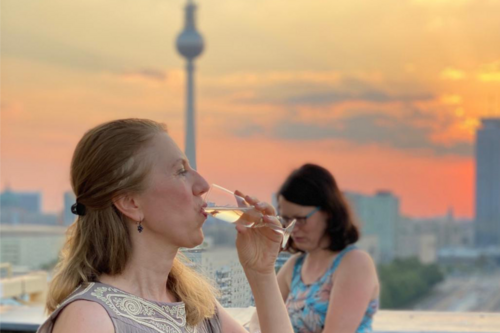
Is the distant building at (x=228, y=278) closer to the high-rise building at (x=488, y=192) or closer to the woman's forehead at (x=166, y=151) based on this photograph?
the woman's forehead at (x=166, y=151)

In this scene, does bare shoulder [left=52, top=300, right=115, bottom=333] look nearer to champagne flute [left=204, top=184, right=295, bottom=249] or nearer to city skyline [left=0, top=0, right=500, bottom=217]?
champagne flute [left=204, top=184, right=295, bottom=249]

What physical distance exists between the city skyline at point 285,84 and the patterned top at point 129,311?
124 ft

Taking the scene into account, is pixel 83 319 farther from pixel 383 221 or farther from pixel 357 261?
pixel 383 221

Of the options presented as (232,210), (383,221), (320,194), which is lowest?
(383,221)

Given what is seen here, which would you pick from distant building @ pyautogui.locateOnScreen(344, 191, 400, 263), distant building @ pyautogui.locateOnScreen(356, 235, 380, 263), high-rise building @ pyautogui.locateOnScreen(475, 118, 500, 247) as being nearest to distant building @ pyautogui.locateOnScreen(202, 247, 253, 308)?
distant building @ pyautogui.locateOnScreen(356, 235, 380, 263)

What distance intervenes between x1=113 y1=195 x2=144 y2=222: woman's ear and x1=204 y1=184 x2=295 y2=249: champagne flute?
0.38 ft

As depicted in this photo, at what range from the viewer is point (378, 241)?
5278 cm

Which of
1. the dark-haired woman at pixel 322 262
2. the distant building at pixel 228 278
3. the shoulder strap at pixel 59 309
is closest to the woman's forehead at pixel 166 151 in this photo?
the shoulder strap at pixel 59 309

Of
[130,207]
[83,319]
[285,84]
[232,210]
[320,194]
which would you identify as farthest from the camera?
[285,84]

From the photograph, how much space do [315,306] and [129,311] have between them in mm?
1201

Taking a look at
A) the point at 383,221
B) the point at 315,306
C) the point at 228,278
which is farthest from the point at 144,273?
the point at 383,221

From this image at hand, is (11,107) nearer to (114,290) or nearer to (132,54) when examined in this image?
(132,54)

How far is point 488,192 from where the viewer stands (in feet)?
201

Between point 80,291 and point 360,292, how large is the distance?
122 centimetres
